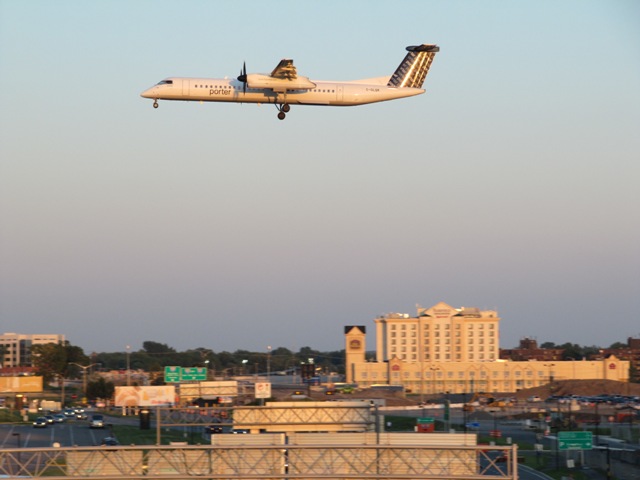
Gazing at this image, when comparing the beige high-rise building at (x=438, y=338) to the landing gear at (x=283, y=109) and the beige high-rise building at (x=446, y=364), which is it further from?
the landing gear at (x=283, y=109)

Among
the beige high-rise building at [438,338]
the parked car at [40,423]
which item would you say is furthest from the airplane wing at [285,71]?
the beige high-rise building at [438,338]

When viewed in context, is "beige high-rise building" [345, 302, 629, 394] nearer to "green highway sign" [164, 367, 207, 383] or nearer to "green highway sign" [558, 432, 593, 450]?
"green highway sign" [164, 367, 207, 383]

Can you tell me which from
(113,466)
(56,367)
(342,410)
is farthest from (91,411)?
(113,466)

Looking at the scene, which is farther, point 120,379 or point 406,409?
point 120,379

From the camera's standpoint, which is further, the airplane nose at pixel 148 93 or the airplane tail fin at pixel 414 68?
the airplane tail fin at pixel 414 68

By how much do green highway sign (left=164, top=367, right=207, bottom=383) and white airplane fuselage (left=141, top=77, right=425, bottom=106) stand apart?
33.1 m

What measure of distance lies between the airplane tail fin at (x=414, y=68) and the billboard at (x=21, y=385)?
250 ft

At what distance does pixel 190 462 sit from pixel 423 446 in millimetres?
8568

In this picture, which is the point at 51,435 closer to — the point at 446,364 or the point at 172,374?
the point at 172,374

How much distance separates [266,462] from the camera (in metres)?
36.4

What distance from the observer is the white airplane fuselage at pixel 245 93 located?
64438 mm

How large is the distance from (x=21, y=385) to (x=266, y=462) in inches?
4069

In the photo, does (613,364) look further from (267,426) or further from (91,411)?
(267,426)

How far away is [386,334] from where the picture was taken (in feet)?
A: 621
